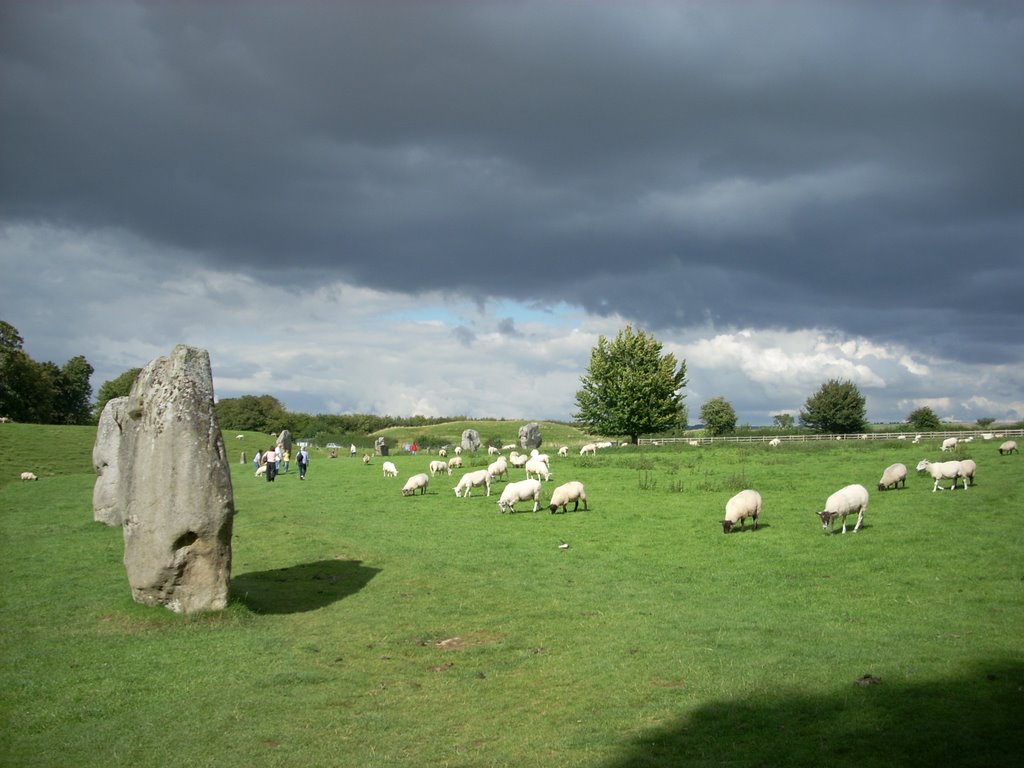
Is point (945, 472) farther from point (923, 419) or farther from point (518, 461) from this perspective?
point (923, 419)

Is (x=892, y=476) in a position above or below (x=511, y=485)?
above


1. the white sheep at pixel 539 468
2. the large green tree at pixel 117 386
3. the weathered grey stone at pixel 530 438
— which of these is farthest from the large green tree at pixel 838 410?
the large green tree at pixel 117 386

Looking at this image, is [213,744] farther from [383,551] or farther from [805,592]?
[383,551]

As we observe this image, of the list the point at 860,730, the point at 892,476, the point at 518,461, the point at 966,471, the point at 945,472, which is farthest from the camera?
the point at 518,461

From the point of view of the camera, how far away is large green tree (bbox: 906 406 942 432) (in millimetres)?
96738

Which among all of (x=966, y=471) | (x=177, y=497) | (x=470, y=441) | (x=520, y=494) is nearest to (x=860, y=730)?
(x=177, y=497)

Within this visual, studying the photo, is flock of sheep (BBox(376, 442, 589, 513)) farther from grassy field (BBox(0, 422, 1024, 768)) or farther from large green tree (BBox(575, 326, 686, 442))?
large green tree (BBox(575, 326, 686, 442))

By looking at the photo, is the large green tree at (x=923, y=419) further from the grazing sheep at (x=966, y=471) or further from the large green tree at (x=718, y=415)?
the grazing sheep at (x=966, y=471)

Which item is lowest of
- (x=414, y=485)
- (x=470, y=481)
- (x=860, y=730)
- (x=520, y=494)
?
(x=860, y=730)

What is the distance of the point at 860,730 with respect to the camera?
8.25 m

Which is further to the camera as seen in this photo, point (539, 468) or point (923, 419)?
point (923, 419)

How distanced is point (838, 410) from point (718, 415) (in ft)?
79.2

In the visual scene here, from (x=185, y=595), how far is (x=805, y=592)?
1217cm

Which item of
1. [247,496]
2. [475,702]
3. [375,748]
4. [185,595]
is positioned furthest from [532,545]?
[247,496]
